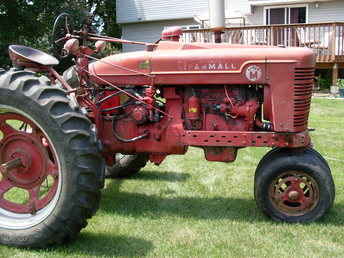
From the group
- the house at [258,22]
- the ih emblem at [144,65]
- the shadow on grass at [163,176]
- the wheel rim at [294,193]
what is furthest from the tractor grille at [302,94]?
the house at [258,22]

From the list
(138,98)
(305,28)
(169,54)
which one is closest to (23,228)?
(138,98)

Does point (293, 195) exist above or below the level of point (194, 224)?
above

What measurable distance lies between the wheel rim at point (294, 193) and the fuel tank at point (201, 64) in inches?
32.2

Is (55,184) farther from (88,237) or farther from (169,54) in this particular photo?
(169,54)

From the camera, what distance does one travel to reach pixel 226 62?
3.96 metres

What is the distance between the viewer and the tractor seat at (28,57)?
155 inches

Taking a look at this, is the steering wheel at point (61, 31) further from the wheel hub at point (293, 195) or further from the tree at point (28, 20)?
the tree at point (28, 20)

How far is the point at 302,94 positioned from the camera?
397 centimetres

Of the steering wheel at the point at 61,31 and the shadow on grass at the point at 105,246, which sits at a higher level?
the steering wheel at the point at 61,31

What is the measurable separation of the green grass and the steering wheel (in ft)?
4.92

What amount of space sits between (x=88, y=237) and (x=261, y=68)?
6.20 ft

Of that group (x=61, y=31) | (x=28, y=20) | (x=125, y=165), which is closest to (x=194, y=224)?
(x=125, y=165)

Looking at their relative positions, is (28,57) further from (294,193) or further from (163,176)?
(294,193)

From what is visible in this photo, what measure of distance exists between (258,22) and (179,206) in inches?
686
